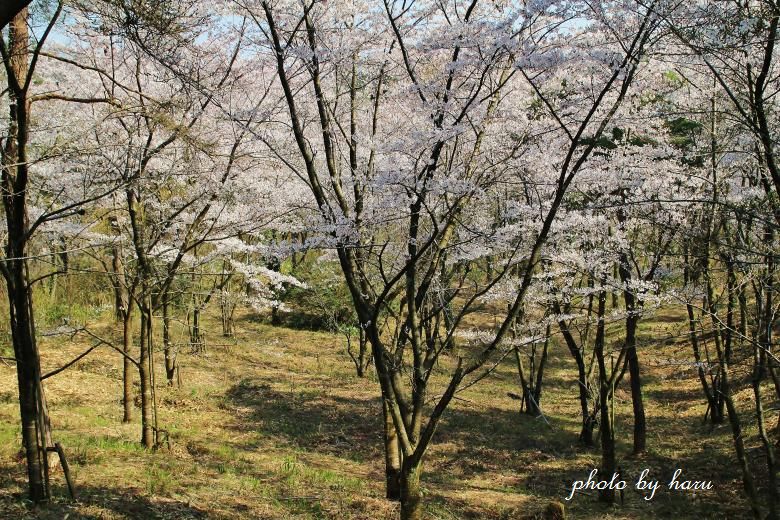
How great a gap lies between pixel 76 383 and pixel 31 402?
8.66 m

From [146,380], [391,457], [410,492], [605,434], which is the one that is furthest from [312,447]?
[410,492]

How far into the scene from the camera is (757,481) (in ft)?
32.7

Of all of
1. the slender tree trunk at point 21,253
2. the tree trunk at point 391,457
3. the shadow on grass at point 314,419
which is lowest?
the shadow on grass at point 314,419

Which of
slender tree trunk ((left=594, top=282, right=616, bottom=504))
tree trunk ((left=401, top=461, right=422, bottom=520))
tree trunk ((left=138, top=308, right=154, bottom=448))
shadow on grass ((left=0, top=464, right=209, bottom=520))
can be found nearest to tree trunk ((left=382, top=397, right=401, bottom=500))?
tree trunk ((left=401, top=461, right=422, bottom=520))

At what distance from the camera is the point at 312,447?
1109 cm

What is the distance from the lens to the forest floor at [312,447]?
694 centimetres

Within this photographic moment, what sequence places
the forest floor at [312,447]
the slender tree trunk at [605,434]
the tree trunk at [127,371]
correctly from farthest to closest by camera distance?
the tree trunk at [127,371], the slender tree trunk at [605,434], the forest floor at [312,447]

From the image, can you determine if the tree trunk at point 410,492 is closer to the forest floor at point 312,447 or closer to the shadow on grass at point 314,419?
the forest floor at point 312,447

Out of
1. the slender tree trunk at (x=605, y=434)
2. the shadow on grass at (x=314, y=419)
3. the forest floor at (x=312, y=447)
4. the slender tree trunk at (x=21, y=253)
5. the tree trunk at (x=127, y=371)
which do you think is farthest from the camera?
the shadow on grass at (x=314, y=419)

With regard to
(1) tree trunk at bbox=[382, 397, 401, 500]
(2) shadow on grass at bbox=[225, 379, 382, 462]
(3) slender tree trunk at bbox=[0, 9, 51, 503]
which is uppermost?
(3) slender tree trunk at bbox=[0, 9, 51, 503]

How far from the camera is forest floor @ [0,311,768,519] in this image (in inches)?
273

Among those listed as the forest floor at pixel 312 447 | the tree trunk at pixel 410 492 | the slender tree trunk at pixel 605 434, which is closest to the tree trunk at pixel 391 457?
the forest floor at pixel 312 447

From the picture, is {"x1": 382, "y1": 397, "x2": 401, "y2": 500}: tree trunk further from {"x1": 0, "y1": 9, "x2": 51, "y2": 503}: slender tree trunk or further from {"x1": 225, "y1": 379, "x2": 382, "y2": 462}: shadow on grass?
{"x1": 0, "y1": 9, "x2": 51, "y2": 503}: slender tree trunk

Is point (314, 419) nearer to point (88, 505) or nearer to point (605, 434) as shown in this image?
point (605, 434)
